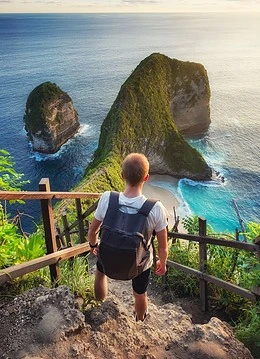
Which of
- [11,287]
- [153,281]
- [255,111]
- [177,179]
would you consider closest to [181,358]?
[11,287]

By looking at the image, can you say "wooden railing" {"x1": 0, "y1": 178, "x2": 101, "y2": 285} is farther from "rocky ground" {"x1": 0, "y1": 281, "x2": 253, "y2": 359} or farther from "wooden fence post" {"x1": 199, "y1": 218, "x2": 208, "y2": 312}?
"wooden fence post" {"x1": 199, "y1": 218, "x2": 208, "y2": 312}

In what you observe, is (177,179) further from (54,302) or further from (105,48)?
(105,48)

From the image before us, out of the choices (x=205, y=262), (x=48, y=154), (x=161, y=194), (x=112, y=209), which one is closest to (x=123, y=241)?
(x=112, y=209)

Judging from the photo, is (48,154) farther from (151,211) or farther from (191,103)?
(151,211)

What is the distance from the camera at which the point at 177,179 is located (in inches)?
1873

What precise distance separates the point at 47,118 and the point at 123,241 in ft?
178

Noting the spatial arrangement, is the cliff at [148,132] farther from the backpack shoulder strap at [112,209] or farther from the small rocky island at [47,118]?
the backpack shoulder strap at [112,209]

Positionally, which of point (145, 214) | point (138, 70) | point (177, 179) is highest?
point (145, 214)

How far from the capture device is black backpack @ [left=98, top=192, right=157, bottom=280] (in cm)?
344

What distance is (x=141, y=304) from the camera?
426cm

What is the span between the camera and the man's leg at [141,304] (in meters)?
4.20

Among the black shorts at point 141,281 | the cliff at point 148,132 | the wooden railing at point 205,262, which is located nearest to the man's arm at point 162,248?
the black shorts at point 141,281

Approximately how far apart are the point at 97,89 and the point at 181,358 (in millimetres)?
95083

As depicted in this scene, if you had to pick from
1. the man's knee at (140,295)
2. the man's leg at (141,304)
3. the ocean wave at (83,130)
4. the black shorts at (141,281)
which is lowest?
the ocean wave at (83,130)
